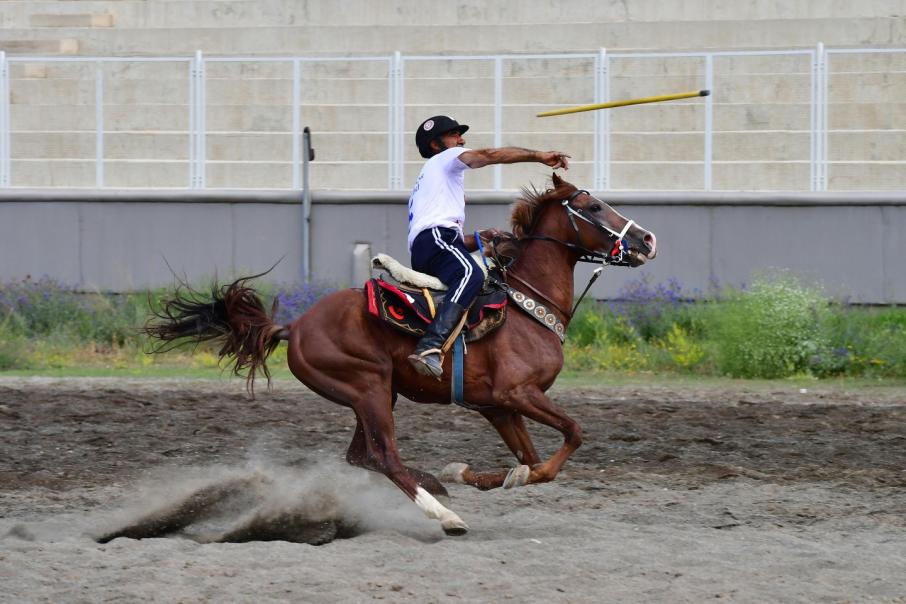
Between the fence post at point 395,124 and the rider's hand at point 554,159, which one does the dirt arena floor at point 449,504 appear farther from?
the fence post at point 395,124

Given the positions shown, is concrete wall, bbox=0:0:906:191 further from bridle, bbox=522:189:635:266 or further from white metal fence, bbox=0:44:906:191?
bridle, bbox=522:189:635:266

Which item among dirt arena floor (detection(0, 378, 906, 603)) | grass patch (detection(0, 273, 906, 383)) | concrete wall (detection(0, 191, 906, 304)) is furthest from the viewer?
concrete wall (detection(0, 191, 906, 304))

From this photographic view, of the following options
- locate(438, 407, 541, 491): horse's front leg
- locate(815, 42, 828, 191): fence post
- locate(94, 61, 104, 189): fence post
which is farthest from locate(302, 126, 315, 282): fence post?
locate(438, 407, 541, 491): horse's front leg

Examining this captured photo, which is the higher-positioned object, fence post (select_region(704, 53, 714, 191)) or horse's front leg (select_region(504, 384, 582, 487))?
fence post (select_region(704, 53, 714, 191))

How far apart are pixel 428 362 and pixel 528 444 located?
3.02 feet

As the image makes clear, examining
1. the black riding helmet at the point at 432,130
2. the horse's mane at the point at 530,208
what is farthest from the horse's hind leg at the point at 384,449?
the black riding helmet at the point at 432,130

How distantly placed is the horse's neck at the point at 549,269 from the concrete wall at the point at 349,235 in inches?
339

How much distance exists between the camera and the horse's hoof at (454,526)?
7.53 meters

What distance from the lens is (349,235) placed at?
59.7 ft

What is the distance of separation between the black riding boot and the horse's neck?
678mm

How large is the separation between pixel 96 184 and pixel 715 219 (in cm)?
835

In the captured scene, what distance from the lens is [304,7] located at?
23281 millimetres

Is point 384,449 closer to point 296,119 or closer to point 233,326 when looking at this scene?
point 233,326

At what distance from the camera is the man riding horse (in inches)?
314
